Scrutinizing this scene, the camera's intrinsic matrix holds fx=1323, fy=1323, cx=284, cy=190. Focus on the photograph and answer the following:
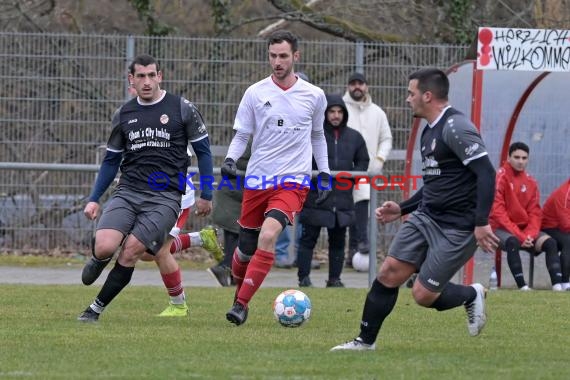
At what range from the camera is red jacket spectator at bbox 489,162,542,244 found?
564 inches

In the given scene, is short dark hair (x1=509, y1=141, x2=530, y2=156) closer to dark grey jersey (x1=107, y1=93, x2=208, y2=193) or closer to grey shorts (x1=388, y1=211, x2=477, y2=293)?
dark grey jersey (x1=107, y1=93, x2=208, y2=193)

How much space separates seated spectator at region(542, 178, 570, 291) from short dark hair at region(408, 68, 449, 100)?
22.4 ft

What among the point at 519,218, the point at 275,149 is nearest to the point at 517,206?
the point at 519,218

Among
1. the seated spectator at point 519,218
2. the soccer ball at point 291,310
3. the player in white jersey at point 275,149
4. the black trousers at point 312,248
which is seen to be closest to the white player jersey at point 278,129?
the player in white jersey at point 275,149

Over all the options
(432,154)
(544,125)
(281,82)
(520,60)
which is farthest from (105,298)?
(544,125)

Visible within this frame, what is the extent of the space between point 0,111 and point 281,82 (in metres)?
7.78

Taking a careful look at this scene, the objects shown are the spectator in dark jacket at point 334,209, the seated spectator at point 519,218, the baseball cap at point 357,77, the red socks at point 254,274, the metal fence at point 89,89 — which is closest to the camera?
the red socks at point 254,274

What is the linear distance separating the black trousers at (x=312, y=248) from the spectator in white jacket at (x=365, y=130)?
184 cm

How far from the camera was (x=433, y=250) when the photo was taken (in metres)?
7.94

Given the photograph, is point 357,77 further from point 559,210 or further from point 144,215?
point 144,215

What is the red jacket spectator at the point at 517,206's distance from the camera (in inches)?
564

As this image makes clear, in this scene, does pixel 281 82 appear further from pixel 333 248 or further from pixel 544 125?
pixel 544 125

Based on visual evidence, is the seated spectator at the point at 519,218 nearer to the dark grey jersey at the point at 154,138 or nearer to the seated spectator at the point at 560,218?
the seated spectator at the point at 560,218

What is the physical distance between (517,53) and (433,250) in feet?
20.7
